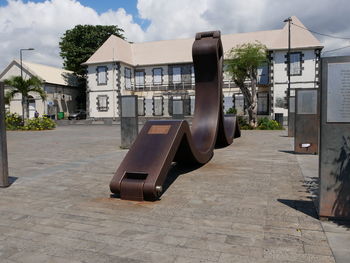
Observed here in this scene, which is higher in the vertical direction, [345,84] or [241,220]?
[345,84]

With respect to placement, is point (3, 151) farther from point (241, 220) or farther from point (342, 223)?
point (342, 223)

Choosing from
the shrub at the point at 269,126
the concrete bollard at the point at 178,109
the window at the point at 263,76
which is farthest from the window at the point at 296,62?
the concrete bollard at the point at 178,109

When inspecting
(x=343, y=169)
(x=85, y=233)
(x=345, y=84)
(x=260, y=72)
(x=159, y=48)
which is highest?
(x=159, y=48)

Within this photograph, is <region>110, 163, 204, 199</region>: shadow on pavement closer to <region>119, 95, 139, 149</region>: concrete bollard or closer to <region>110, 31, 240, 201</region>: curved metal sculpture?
<region>110, 31, 240, 201</region>: curved metal sculpture

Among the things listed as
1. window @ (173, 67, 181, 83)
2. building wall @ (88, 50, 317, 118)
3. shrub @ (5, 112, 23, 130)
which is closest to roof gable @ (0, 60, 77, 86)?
building wall @ (88, 50, 317, 118)

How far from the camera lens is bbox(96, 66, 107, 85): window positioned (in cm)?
3750

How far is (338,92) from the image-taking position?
3912 millimetres

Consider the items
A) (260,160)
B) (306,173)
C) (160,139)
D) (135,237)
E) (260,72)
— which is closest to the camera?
(135,237)

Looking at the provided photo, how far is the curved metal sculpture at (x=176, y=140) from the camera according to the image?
518cm

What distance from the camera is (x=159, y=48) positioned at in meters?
39.5

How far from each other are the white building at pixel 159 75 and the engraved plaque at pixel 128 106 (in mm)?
22909

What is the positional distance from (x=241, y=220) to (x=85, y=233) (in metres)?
1.99

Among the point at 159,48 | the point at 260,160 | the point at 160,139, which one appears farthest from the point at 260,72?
the point at 160,139

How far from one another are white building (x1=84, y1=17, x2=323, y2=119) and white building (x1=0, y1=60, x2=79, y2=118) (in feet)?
18.5
